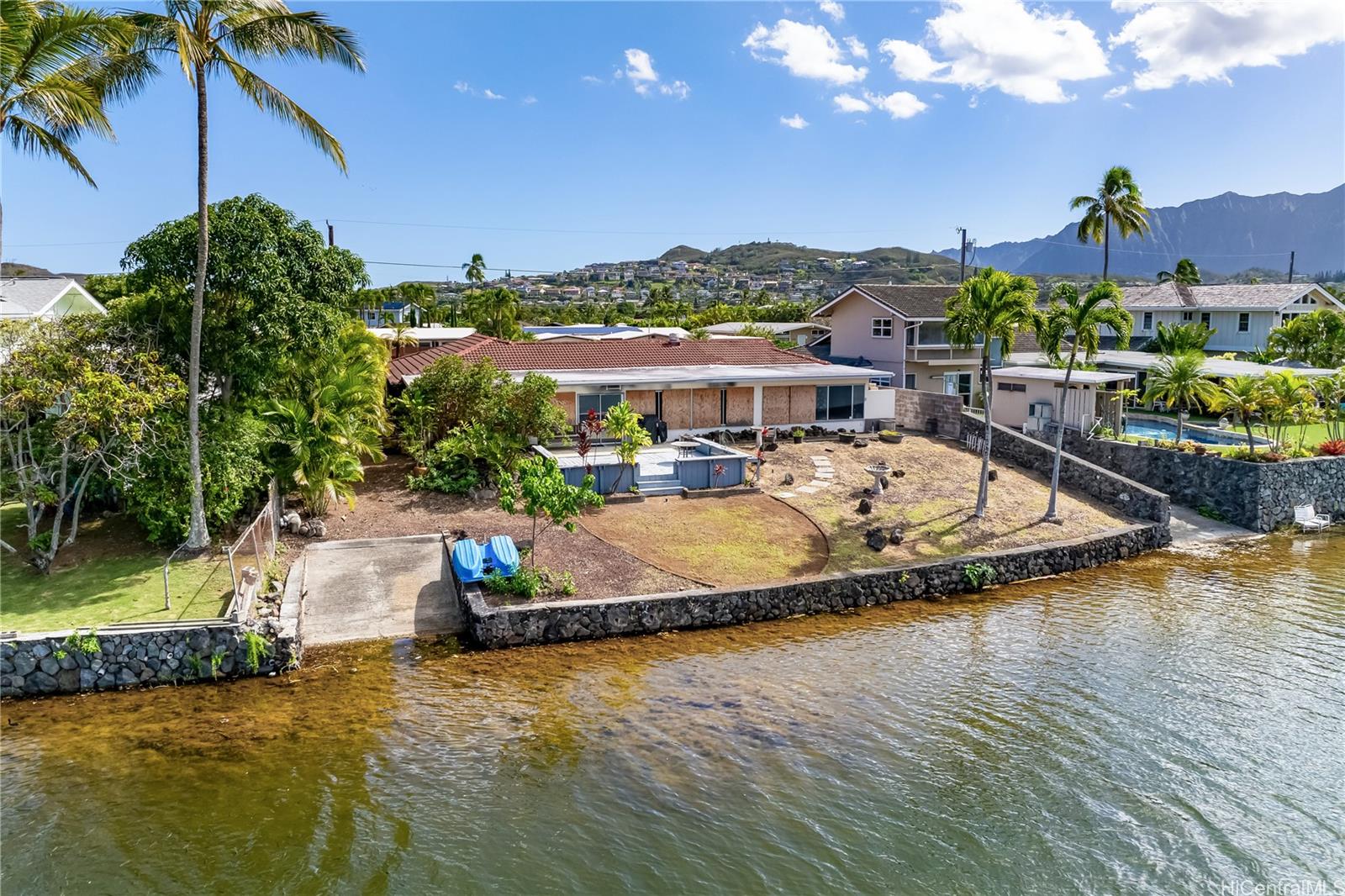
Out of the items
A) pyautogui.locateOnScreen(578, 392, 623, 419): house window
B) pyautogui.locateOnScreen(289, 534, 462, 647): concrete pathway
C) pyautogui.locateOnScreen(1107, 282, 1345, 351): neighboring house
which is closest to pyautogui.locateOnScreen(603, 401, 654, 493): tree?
pyautogui.locateOnScreen(578, 392, 623, 419): house window

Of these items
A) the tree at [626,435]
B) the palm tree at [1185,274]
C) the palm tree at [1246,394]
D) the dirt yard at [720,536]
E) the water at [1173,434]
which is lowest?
the dirt yard at [720,536]

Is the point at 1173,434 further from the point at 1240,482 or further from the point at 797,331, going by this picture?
the point at 797,331

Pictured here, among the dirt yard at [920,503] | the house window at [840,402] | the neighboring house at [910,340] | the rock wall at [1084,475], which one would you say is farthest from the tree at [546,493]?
the neighboring house at [910,340]

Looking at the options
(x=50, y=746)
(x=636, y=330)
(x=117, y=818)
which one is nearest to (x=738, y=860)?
(x=117, y=818)

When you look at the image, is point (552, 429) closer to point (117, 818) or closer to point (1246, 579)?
point (117, 818)

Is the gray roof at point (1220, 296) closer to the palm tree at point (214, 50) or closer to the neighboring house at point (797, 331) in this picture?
the neighboring house at point (797, 331)

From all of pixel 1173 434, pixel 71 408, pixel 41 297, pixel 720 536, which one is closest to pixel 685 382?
pixel 720 536
